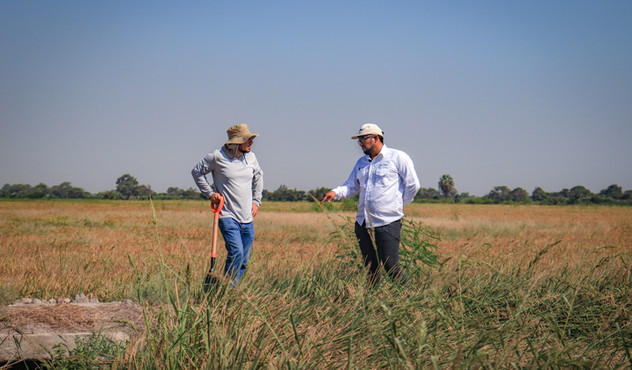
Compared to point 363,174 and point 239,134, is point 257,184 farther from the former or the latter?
point 363,174

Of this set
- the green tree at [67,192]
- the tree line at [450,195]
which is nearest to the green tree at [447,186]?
the tree line at [450,195]

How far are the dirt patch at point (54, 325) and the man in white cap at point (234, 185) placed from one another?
1314 mm

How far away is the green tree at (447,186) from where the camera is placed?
130 m

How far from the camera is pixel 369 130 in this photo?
16.5 ft

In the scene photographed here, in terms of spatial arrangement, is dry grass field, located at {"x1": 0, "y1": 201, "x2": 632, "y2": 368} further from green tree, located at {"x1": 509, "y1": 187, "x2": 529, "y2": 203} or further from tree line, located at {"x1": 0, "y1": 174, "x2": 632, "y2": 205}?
green tree, located at {"x1": 509, "y1": 187, "x2": 529, "y2": 203}

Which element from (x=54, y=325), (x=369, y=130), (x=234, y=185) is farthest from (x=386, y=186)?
(x=54, y=325)

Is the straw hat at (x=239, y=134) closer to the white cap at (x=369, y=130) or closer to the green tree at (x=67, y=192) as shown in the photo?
the white cap at (x=369, y=130)

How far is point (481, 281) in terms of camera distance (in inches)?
188

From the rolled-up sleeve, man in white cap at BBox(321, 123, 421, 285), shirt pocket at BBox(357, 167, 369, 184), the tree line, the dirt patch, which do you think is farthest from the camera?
the tree line

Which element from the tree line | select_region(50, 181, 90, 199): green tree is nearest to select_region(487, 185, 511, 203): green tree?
the tree line

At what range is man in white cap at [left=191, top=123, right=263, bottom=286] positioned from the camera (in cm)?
541

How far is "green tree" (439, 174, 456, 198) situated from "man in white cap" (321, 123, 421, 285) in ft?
425

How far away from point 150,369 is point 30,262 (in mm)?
6450

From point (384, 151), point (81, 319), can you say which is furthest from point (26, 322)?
point (384, 151)
